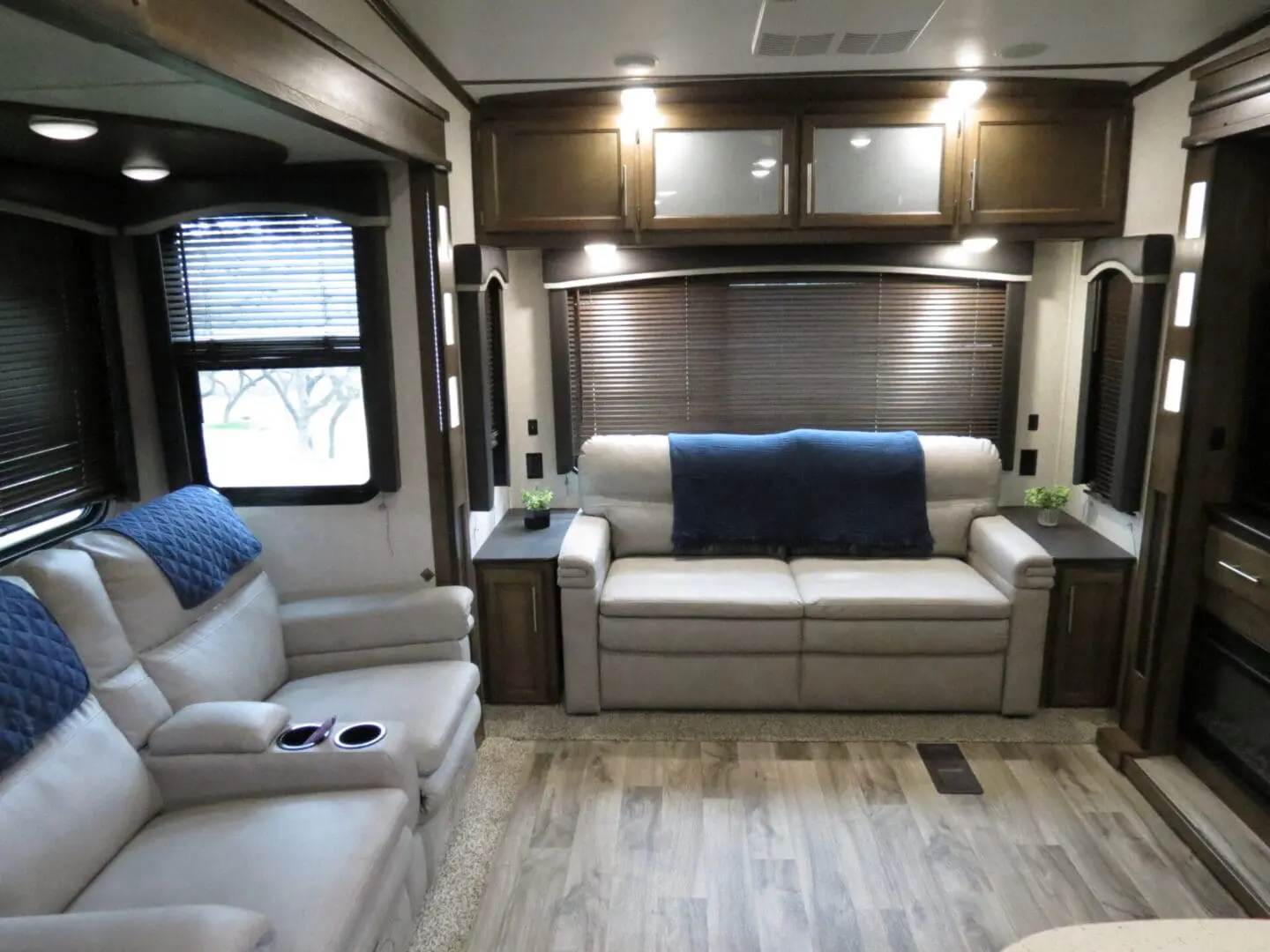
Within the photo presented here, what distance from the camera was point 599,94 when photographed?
3.28 metres

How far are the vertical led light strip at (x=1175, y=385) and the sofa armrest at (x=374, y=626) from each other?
2476 mm

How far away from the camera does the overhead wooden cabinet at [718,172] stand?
331cm

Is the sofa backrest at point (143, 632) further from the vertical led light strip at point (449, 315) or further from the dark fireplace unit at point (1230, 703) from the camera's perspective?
the dark fireplace unit at point (1230, 703)

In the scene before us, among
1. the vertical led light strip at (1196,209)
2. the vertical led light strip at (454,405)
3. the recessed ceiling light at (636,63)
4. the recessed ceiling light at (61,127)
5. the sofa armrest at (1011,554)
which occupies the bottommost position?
the sofa armrest at (1011,554)

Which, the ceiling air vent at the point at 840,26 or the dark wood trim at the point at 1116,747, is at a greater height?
the ceiling air vent at the point at 840,26

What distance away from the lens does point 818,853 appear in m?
2.58

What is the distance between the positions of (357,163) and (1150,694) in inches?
128

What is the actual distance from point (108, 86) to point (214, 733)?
58.6 inches

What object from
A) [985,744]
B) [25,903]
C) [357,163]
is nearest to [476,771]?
[25,903]

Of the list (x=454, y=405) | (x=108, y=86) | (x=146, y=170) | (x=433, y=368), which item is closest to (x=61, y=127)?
(x=108, y=86)

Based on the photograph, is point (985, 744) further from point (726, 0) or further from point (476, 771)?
point (726, 0)

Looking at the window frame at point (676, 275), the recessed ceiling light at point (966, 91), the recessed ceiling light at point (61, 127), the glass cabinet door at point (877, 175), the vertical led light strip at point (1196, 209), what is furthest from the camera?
the window frame at point (676, 275)

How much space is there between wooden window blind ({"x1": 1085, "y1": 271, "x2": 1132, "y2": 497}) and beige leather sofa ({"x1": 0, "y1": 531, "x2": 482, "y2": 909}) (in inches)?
104

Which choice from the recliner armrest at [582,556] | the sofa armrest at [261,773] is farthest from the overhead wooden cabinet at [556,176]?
the sofa armrest at [261,773]
